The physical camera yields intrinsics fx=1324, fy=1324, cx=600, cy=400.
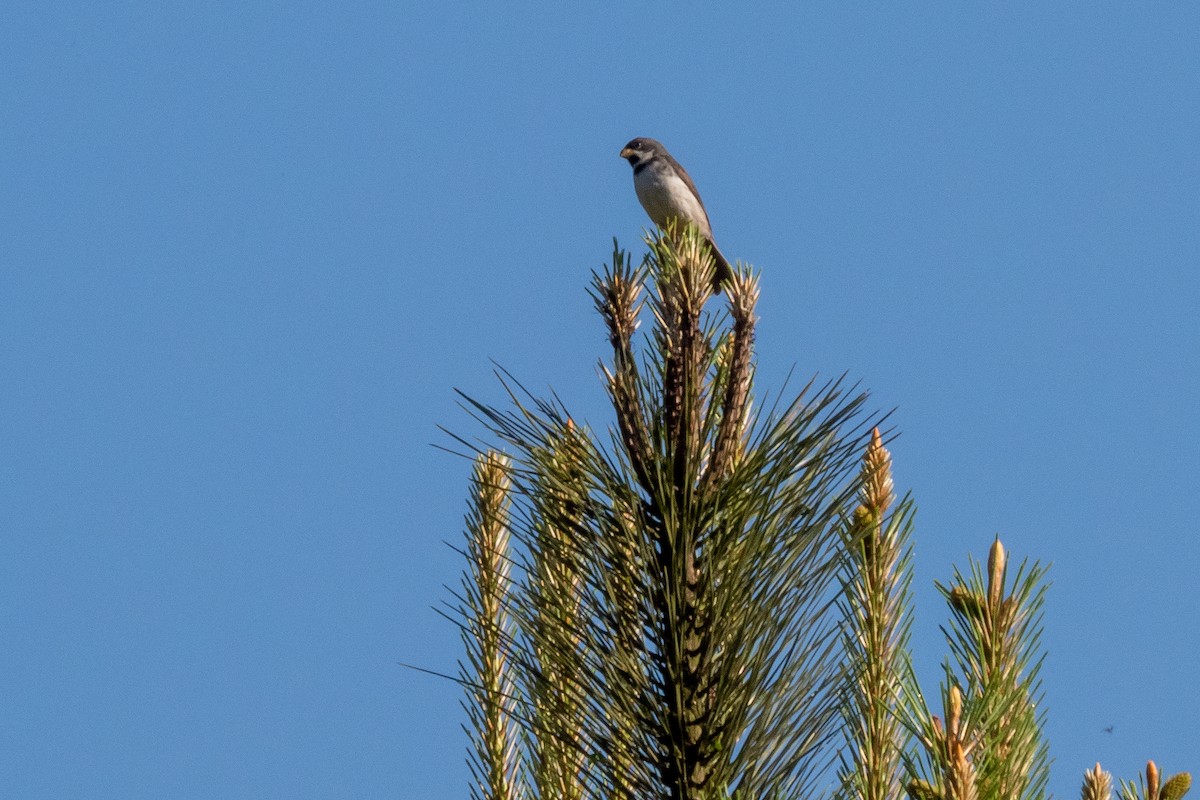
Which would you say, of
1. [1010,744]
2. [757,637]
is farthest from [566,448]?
[1010,744]

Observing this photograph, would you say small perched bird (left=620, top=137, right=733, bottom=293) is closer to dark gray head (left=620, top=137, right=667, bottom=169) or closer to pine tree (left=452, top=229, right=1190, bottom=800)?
dark gray head (left=620, top=137, right=667, bottom=169)

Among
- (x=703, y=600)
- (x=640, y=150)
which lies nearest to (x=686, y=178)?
(x=640, y=150)

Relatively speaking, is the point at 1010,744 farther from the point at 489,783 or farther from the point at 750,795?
the point at 489,783

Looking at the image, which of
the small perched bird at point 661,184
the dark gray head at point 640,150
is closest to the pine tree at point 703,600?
the small perched bird at point 661,184

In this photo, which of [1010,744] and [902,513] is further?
[902,513]

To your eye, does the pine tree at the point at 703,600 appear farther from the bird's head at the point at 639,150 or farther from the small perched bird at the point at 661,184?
the bird's head at the point at 639,150

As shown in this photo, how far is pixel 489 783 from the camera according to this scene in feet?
9.13

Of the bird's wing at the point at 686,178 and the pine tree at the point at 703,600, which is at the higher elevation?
the bird's wing at the point at 686,178

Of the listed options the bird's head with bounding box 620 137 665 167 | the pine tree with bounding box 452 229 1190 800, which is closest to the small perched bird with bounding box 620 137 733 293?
the bird's head with bounding box 620 137 665 167

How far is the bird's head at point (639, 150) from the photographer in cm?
1073

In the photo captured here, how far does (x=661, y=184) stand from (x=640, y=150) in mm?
1138

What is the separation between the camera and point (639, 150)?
35.7 feet

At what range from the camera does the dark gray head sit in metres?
10.7

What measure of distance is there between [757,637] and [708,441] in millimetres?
387
